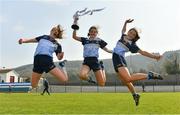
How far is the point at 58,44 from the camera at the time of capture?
1534 centimetres

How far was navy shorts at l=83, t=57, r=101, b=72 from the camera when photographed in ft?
50.0

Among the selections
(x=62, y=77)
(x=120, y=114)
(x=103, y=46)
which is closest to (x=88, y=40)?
(x=103, y=46)

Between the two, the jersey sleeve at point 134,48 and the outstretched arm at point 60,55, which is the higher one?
the jersey sleeve at point 134,48

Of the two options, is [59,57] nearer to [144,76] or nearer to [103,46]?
[103,46]

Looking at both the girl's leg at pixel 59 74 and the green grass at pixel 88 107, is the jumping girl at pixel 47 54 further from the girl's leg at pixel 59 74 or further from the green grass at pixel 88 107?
the green grass at pixel 88 107

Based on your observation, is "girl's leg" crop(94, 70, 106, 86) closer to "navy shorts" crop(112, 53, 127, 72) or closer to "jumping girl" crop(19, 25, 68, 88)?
"navy shorts" crop(112, 53, 127, 72)

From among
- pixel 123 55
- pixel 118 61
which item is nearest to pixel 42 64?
pixel 118 61

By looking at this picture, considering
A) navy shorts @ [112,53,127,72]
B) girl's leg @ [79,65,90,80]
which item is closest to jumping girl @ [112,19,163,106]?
navy shorts @ [112,53,127,72]

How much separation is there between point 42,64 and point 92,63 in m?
1.60

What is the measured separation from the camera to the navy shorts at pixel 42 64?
14.9 metres

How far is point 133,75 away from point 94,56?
1596 mm

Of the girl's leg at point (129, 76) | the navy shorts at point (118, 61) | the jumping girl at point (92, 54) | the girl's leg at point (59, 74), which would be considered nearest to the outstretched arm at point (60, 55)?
the girl's leg at point (59, 74)

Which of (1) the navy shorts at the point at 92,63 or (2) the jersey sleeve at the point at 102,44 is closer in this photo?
(1) the navy shorts at the point at 92,63

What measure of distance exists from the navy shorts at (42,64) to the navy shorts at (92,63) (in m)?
1.14
